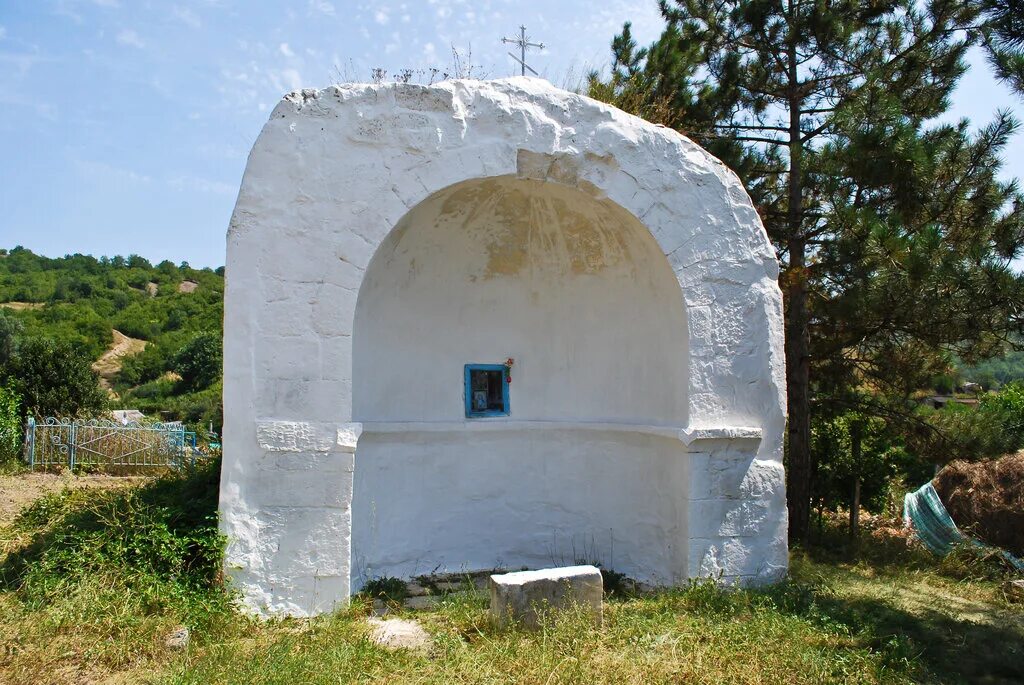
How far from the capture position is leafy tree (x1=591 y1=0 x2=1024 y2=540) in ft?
21.7

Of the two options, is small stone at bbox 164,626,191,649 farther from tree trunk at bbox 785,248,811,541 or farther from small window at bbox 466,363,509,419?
tree trunk at bbox 785,248,811,541

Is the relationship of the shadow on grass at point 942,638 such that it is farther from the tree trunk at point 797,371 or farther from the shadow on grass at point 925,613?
the tree trunk at point 797,371

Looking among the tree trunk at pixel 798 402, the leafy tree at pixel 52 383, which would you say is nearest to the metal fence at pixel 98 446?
the leafy tree at pixel 52 383

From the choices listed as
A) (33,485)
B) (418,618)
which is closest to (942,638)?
(418,618)

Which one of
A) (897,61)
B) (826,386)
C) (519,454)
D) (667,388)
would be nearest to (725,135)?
(897,61)

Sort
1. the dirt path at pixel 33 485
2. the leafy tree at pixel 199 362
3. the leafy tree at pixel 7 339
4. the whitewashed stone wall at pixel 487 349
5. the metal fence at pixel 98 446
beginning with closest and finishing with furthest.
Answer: the whitewashed stone wall at pixel 487 349 < the dirt path at pixel 33 485 < the metal fence at pixel 98 446 < the leafy tree at pixel 7 339 < the leafy tree at pixel 199 362

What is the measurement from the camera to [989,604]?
614 centimetres

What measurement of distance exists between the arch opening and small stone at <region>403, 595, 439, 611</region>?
0.51 meters

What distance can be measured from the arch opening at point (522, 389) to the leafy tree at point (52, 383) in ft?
42.0

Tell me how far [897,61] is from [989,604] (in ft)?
18.3

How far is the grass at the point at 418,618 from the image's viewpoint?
13.7ft

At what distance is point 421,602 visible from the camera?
6020 mm

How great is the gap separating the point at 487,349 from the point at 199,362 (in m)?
30.9

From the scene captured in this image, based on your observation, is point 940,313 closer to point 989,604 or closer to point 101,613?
point 989,604
